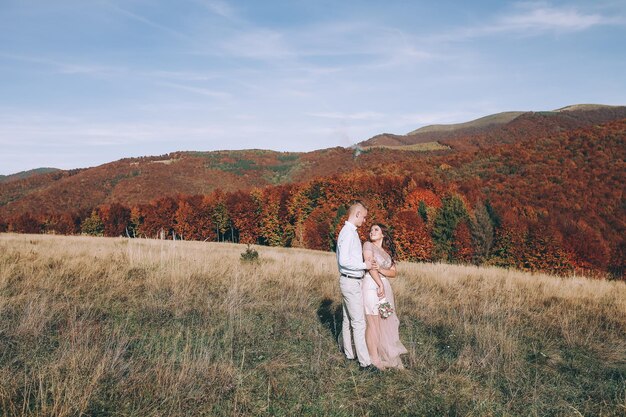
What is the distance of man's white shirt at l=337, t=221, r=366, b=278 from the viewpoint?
5199 millimetres

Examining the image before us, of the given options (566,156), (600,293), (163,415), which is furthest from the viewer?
(566,156)

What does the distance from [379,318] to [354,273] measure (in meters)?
0.93

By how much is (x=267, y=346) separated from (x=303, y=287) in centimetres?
364

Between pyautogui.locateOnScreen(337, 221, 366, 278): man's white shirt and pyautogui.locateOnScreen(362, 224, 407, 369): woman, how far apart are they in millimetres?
293

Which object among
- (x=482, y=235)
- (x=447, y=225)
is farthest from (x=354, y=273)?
(x=447, y=225)

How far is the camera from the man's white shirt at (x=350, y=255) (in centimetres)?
520

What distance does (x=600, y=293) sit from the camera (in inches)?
432

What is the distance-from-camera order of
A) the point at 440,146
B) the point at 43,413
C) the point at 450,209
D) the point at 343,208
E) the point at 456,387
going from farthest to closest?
1. the point at 440,146
2. the point at 343,208
3. the point at 450,209
4. the point at 456,387
5. the point at 43,413

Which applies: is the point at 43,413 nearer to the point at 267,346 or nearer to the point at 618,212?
the point at 267,346

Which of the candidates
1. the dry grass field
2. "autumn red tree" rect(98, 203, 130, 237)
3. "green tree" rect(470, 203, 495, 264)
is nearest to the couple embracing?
the dry grass field

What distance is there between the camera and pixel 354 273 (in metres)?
5.28

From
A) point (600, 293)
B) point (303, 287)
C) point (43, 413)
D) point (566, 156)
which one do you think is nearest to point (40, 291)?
point (43, 413)

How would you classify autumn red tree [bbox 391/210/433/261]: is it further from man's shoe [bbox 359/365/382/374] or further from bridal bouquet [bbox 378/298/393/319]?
man's shoe [bbox 359/365/382/374]

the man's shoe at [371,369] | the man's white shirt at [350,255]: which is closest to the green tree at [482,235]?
the man's shoe at [371,369]
